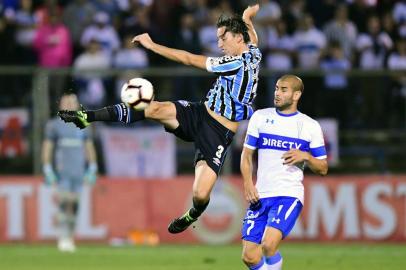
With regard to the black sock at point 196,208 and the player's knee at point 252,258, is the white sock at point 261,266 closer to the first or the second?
the player's knee at point 252,258

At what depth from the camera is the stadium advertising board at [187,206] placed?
18.9 metres

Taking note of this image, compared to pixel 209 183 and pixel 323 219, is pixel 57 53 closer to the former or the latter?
pixel 323 219

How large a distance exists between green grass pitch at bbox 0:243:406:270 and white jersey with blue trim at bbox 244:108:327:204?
3.52 meters

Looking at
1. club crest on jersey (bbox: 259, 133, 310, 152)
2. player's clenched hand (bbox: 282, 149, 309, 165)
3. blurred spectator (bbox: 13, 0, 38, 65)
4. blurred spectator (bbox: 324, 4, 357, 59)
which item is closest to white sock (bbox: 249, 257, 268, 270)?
player's clenched hand (bbox: 282, 149, 309, 165)

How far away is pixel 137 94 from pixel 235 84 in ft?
4.73

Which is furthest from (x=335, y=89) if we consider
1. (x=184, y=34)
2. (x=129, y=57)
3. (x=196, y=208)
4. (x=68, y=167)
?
(x=196, y=208)

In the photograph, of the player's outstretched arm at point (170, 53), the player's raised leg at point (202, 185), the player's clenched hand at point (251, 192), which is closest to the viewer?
the player's clenched hand at point (251, 192)

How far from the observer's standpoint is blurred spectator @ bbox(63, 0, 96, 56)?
68.2ft

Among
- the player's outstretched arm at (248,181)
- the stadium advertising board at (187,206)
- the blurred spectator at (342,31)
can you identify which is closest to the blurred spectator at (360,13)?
the blurred spectator at (342,31)

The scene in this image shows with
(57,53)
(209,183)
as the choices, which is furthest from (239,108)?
(57,53)

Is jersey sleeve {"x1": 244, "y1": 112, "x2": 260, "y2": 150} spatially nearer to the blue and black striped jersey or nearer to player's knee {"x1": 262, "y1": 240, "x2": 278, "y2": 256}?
the blue and black striped jersey

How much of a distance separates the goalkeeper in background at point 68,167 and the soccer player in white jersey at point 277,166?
7.17 metres

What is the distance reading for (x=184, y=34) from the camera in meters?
20.6

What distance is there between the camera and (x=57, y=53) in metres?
20.0
